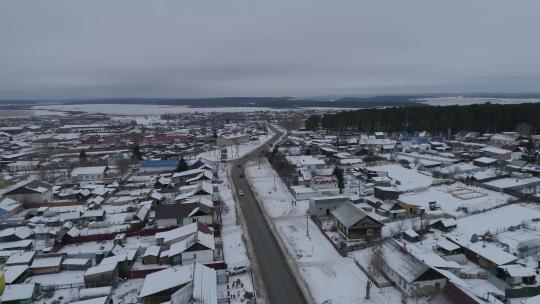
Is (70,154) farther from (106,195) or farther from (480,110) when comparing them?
(480,110)

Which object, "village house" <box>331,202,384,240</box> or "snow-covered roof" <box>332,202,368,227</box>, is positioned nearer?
"village house" <box>331,202,384,240</box>

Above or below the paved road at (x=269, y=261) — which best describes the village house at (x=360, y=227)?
above

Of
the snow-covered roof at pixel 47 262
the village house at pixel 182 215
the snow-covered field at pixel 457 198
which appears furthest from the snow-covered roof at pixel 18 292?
the snow-covered field at pixel 457 198

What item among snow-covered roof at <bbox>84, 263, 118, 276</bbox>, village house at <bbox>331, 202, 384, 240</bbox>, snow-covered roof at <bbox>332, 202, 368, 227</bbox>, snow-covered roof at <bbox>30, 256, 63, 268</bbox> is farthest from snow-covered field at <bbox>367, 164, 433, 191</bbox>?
snow-covered roof at <bbox>30, 256, 63, 268</bbox>

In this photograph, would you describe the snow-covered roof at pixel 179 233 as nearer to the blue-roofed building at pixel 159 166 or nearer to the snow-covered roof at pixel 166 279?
the snow-covered roof at pixel 166 279

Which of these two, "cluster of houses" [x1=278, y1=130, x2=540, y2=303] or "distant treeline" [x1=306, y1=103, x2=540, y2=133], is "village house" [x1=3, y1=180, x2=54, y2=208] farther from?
"distant treeline" [x1=306, y1=103, x2=540, y2=133]

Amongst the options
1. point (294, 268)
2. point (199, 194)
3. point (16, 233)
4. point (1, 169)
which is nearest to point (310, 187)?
point (199, 194)
